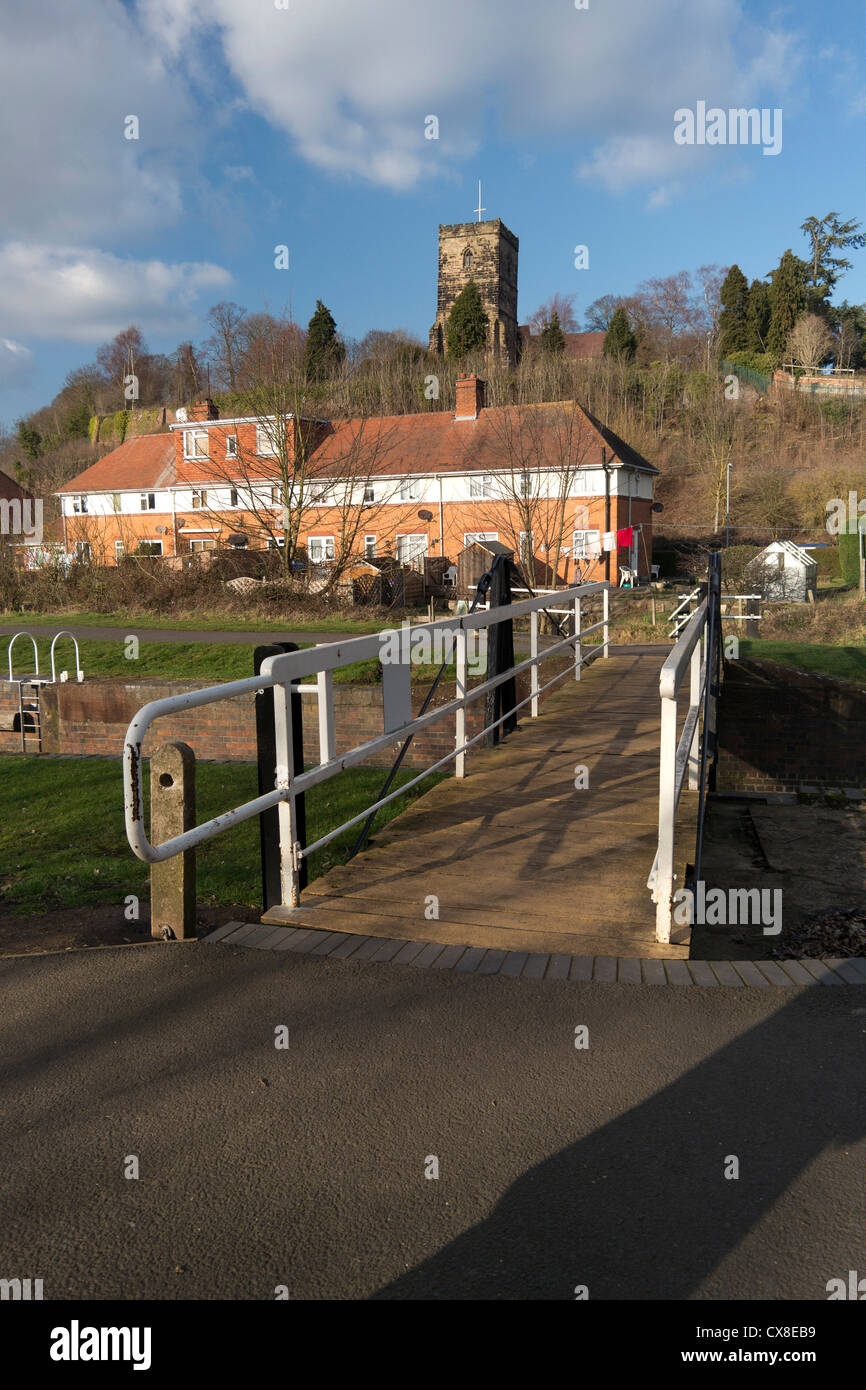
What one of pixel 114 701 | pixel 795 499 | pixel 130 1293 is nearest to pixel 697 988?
pixel 130 1293

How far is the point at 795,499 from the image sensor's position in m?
49.3

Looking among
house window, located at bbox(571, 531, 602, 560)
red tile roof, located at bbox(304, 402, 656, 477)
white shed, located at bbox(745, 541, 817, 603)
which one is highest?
red tile roof, located at bbox(304, 402, 656, 477)

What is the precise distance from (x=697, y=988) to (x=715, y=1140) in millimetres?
1060

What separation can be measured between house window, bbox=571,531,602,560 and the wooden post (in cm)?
3434

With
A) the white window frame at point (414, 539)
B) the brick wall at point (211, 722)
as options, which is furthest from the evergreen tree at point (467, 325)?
the brick wall at point (211, 722)

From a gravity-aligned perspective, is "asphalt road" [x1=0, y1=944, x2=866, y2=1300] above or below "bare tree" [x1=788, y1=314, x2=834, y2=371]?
below

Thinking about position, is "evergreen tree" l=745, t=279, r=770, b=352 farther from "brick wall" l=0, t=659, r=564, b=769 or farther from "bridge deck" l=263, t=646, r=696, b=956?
"bridge deck" l=263, t=646, r=696, b=956

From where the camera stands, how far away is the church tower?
272ft

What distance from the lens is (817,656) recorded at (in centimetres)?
1516

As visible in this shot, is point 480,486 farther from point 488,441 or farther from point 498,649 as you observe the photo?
point 498,649

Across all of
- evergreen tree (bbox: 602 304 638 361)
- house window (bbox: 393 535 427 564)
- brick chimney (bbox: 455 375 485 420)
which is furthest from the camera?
evergreen tree (bbox: 602 304 638 361)

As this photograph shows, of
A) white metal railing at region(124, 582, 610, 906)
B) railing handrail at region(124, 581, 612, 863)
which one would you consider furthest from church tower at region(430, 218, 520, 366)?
railing handrail at region(124, 581, 612, 863)

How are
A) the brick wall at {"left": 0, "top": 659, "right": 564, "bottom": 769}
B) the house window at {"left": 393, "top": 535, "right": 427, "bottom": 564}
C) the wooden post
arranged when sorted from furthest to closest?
the house window at {"left": 393, "top": 535, "right": 427, "bottom": 564} < the brick wall at {"left": 0, "top": 659, "right": 564, "bottom": 769} < the wooden post

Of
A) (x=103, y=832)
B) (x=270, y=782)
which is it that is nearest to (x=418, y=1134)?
(x=270, y=782)
